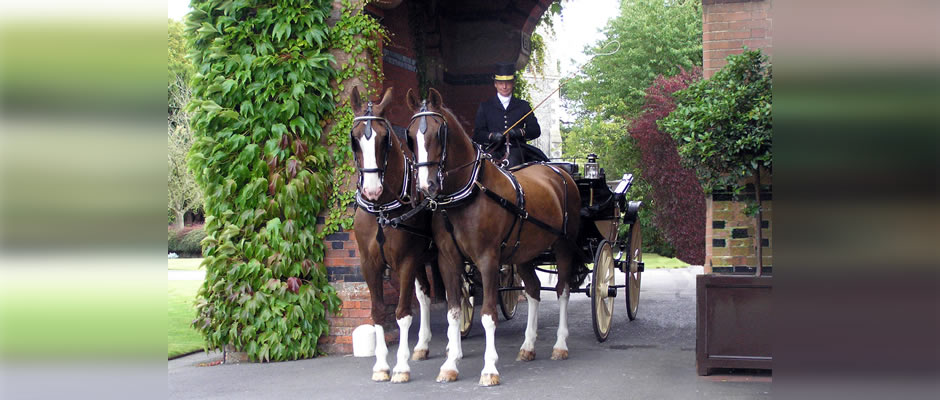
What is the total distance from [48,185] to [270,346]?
248 inches

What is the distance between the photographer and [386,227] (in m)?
6.57

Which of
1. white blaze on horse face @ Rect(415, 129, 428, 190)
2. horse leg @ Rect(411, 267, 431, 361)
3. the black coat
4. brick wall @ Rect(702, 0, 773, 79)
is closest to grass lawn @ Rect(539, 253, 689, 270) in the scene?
the black coat

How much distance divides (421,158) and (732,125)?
Result: 236 centimetres

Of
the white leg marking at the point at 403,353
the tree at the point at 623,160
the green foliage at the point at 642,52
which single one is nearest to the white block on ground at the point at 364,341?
the white leg marking at the point at 403,353

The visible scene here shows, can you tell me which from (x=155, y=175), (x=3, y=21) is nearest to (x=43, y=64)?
(x=3, y=21)

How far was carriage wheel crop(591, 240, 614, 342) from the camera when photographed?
788cm

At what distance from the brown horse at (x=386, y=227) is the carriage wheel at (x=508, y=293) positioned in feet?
8.49

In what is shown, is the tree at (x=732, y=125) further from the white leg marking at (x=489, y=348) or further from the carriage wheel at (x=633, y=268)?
the carriage wheel at (x=633, y=268)

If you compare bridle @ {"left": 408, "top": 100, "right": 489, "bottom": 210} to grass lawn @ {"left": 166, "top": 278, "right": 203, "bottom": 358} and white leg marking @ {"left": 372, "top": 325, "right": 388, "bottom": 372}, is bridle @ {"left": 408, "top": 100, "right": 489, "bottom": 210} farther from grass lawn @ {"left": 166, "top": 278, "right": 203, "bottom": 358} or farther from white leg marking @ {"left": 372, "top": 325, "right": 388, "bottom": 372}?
grass lawn @ {"left": 166, "top": 278, "right": 203, "bottom": 358}

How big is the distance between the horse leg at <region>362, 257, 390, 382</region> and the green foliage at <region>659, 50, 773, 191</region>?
2.75 meters

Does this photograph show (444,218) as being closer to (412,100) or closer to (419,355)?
(412,100)

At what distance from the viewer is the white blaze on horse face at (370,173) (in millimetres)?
5820

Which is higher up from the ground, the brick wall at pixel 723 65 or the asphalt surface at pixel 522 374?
the brick wall at pixel 723 65

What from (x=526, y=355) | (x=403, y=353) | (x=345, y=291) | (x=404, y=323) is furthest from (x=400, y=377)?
(x=345, y=291)
